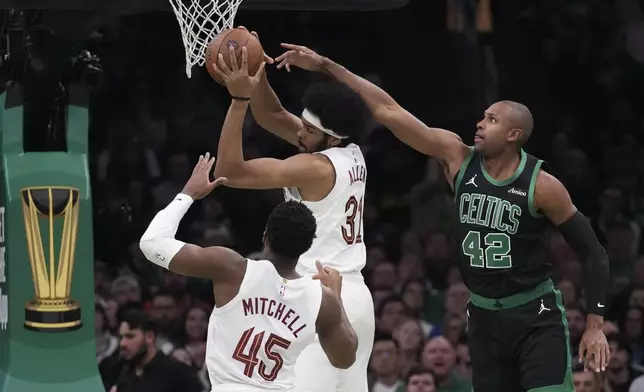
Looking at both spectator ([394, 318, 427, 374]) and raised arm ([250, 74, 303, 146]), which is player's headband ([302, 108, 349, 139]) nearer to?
raised arm ([250, 74, 303, 146])

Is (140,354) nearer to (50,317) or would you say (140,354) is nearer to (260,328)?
(50,317)

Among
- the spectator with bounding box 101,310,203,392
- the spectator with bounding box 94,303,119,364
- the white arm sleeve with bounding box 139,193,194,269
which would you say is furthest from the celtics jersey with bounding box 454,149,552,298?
the spectator with bounding box 94,303,119,364

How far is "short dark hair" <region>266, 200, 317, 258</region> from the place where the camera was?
4.69 m

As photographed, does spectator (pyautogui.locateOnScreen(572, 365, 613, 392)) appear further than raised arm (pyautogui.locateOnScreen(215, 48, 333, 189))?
Yes

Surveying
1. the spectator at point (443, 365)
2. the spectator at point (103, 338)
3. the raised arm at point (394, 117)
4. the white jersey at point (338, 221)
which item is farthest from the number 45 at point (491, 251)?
the spectator at point (103, 338)

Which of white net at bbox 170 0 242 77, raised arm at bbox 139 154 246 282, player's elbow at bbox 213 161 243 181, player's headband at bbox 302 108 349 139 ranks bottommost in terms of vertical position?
raised arm at bbox 139 154 246 282

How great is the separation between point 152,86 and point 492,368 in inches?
200

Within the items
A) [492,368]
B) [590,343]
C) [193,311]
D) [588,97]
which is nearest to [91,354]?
[193,311]

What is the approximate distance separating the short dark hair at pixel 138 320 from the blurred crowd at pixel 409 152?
→ 2 centimetres

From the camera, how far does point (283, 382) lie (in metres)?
4.81

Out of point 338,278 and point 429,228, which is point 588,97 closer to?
point 429,228

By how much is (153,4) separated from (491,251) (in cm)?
217

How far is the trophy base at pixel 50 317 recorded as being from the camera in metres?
6.73

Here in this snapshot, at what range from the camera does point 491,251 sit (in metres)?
5.85
